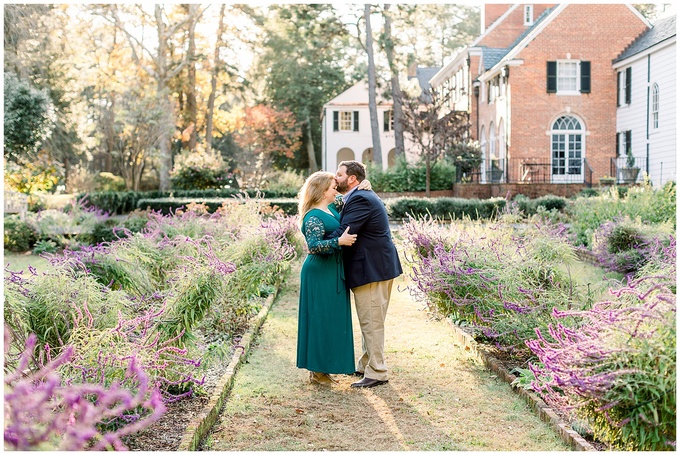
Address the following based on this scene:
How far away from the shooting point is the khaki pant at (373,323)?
655 cm

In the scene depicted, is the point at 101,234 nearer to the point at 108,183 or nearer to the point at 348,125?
the point at 108,183

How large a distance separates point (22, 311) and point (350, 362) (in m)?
2.74

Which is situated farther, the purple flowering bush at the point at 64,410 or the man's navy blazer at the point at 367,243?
the man's navy blazer at the point at 367,243

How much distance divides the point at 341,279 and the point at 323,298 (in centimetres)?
24

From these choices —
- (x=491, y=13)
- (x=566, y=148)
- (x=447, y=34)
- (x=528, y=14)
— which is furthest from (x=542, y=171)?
(x=447, y=34)

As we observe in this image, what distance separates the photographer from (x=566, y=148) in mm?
32531

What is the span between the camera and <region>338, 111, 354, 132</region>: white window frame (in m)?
53.7

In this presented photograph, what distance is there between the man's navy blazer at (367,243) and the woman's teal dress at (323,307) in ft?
0.40

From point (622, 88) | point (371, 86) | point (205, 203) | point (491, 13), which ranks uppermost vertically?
point (491, 13)

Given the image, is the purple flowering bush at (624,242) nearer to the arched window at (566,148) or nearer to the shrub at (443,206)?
the shrub at (443,206)

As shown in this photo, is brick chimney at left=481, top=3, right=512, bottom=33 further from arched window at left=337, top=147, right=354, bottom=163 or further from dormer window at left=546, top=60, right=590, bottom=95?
arched window at left=337, top=147, right=354, bottom=163

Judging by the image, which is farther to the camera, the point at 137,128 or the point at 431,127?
the point at 137,128

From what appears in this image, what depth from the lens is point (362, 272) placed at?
6535 millimetres

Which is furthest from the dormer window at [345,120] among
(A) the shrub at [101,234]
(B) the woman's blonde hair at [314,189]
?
(B) the woman's blonde hair at [314,189]
